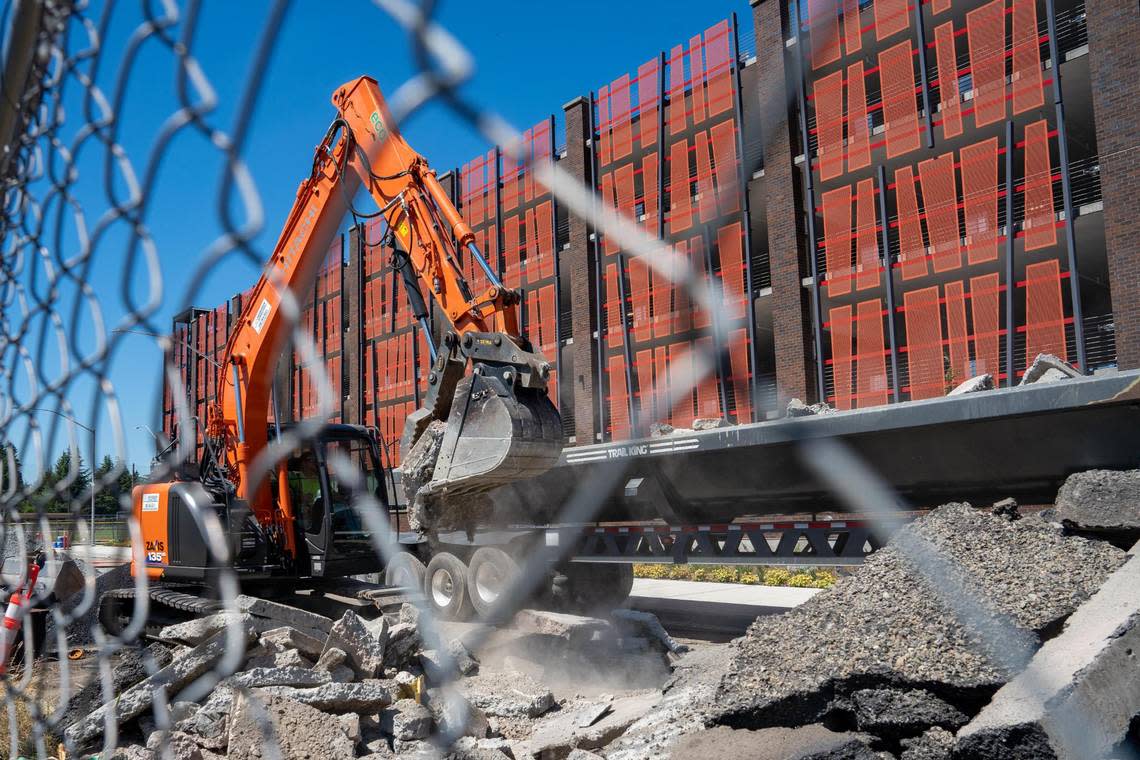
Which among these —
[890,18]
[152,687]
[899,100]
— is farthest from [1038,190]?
[152,687]

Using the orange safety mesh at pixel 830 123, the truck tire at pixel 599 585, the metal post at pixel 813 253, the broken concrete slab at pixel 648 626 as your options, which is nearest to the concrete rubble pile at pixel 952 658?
the broken concrete slab at pixel 648 626

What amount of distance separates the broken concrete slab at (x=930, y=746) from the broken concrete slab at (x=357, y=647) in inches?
156

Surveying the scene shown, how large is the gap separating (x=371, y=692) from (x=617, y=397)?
19343 millimetres

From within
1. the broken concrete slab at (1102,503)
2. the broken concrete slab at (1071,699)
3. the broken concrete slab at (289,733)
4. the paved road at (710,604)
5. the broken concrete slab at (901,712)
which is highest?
the broken concrete slab at (1102,503)

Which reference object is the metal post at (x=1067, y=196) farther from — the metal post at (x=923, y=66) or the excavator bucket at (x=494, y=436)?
the excavator bucket at (x=494, y=436)

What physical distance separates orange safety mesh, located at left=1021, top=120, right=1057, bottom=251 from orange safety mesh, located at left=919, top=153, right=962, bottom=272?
1434 mm

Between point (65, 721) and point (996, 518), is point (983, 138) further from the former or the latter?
point (65, 721)

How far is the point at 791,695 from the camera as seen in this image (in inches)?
181

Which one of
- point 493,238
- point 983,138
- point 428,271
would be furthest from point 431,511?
point 493,238

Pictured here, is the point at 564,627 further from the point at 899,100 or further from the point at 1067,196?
the point at 899,100

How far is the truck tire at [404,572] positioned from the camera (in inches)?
461

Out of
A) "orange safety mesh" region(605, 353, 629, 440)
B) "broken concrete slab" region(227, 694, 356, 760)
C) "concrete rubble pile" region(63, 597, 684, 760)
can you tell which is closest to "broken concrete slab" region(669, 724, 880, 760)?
"concrete rubble pile" region(63, 597, 684, 760)

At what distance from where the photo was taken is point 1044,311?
60.9ft

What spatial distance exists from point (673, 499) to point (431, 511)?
118 inches
